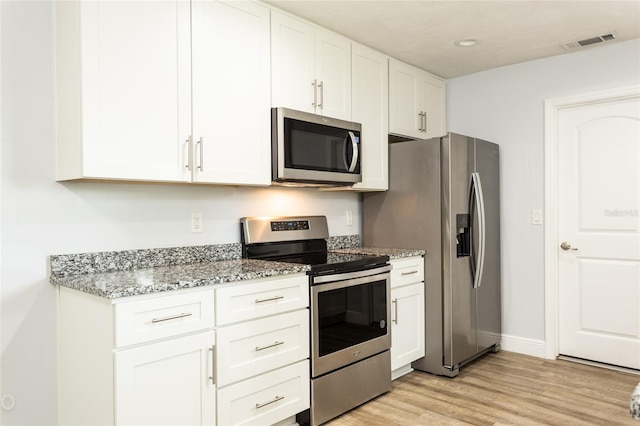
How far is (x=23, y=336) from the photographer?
6.78 feet

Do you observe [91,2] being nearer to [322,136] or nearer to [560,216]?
[322,136]

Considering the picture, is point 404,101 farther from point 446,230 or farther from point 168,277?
point 168,277

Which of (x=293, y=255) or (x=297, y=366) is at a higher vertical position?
(x=293, y=255)

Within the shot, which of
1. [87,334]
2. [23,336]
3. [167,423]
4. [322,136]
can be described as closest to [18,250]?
[23,336]

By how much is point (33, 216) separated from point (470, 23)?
8.90ft

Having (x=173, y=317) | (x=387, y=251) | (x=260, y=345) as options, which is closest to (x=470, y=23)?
(x=387, y=251)

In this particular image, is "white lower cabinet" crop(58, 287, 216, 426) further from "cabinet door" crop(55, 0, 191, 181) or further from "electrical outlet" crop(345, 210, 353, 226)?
"electrical outlet" crop(345, 210, 353, 226)

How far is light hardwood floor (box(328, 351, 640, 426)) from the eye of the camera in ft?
8.46

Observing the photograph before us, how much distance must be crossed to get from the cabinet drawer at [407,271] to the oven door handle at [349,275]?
138 millimetres

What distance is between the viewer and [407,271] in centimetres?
319

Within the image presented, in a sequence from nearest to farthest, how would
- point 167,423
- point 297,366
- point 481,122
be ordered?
point 167,423
point 297,366
point 481,122

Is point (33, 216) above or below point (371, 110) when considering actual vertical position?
below

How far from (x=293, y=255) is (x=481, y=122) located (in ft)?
6.95

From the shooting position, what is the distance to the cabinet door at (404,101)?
11.6 ft
